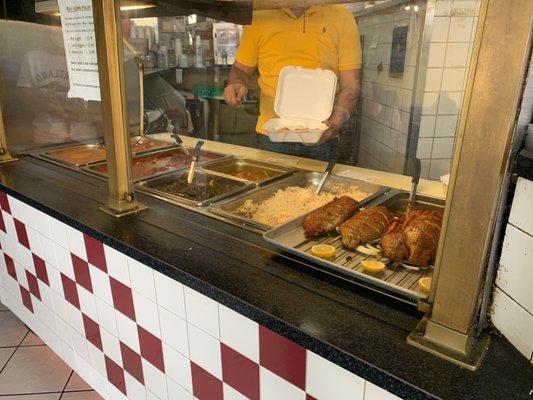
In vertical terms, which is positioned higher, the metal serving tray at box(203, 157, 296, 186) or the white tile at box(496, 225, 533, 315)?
the white tile at box(496, 225, 533, 315)

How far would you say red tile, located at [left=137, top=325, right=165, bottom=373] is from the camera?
4.59 feet

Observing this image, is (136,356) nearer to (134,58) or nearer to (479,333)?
(479,333)

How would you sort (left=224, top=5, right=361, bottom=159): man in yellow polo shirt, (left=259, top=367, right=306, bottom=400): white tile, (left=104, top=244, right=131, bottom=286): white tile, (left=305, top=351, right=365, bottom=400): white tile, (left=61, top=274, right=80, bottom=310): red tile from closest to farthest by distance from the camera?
1. (left=305, top=351, right=365, bottom=400): white tile
2. (left=259, top=367, right=306, bottom=400): white tile
3. (left=104, top=244, right=131, bottom=286): white tile
4. (left=61, top=274, right=80, bottom=310): red tile
5. (left=224, top=5, right=361, bottom=159): man in yellow polo shirt

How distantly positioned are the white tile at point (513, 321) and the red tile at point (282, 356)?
16.9 inches

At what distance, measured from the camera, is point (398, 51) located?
10.8 ft

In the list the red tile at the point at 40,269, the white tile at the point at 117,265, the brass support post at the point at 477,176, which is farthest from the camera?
the red tile at the point at 40,269

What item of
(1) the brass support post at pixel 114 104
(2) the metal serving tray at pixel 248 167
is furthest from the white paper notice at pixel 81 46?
(2) the metal serving tray at pixel 248 167

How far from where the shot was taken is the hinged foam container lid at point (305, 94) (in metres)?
2.33

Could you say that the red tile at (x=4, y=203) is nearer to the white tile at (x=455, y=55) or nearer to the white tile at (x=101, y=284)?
the white tile at (x=101, y=284)

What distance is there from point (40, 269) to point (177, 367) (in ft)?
3.19

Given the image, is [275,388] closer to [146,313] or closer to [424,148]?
[146,313]

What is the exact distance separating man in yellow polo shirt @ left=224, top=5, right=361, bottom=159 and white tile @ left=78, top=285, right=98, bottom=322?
4.87ft

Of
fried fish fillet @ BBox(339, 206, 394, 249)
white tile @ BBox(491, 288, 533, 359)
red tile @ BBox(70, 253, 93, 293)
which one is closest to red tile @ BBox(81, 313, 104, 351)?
red tile @ BBox(70, 253, 93, 293)

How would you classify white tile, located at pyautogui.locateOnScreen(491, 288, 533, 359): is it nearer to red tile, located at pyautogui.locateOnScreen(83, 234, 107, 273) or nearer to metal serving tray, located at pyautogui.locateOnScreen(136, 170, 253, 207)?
metal serving tray, located at pyautogui.locateOnScreen(136, 170, 253, 207)
